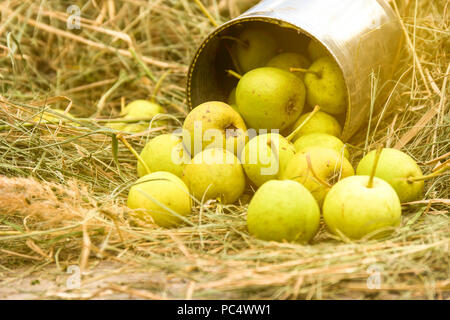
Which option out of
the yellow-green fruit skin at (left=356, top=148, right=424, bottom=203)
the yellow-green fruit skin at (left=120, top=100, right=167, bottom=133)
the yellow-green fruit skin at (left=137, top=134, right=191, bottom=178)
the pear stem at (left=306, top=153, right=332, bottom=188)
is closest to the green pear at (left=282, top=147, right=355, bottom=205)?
the pear stem at (left=306, top=153, right=332, bottom=188)

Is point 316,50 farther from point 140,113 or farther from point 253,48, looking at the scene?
point 140,113

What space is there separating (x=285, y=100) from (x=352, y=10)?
0.46m

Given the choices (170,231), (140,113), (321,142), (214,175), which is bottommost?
(170,231)

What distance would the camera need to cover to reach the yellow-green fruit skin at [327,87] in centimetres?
223

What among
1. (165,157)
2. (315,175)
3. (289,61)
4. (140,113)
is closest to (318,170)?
(315,175)

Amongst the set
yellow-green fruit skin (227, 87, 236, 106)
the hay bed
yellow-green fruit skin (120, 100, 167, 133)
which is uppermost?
yellow-green fruit skin (227, 87, 236, 106)

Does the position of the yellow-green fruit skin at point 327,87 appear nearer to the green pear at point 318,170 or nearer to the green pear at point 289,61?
the green pear at point 289,61

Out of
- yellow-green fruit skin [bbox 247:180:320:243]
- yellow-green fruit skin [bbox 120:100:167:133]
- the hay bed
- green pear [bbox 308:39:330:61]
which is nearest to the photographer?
the hay bed

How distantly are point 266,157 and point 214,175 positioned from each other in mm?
197

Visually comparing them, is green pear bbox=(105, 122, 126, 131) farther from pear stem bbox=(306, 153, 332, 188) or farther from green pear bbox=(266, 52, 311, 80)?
pear stem bbox=(306, 153, 332, 188)

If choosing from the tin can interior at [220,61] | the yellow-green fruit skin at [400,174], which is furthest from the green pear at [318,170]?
the tin can interior at [220,61]

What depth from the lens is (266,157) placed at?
76.0 inches

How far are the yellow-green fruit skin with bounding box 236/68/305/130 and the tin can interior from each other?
0.59 feet

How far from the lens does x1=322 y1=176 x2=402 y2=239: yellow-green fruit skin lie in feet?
5.16
